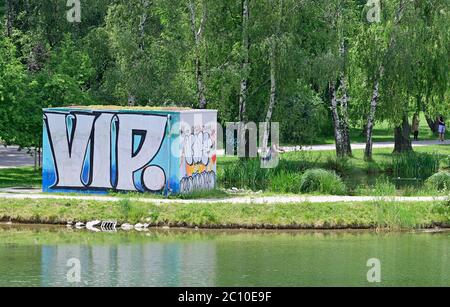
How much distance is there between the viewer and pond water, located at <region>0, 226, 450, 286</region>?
88.9ft

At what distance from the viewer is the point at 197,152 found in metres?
38.7

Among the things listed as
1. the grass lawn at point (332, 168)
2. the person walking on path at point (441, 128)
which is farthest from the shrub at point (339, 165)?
the person walking on path at point (441, 128)

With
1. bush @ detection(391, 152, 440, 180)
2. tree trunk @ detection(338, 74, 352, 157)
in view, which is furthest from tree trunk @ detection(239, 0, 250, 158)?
bush @ detection(391, 152, 440, 180)

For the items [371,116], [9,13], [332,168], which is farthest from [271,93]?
[9,13]

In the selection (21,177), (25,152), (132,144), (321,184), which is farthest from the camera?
(25,152)

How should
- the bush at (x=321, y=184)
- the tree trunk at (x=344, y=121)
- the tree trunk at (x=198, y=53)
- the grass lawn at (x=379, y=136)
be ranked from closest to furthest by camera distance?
1. the bush at (x=321, y=184)
2. the tree trunk at (x=198, y=53)
3. the tree trunk at (x=344, y=121)
4. the grass lawn at (x=379, y=136)

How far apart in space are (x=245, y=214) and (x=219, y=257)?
5.35 metres

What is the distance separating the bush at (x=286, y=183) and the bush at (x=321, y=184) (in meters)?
0.23

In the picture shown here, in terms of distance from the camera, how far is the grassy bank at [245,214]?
35000 mm

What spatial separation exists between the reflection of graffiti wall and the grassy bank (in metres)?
2.41

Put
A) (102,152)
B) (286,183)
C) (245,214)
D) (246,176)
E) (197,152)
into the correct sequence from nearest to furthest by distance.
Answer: (245,214) < (102,152) < (197,152) < (286,183) < (246,176)

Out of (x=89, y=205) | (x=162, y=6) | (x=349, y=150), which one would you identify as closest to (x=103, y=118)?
(x=89, y=205)

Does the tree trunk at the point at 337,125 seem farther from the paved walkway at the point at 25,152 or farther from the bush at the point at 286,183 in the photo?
the bush at the point at 286,183

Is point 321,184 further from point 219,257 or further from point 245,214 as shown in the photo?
point 219,257
